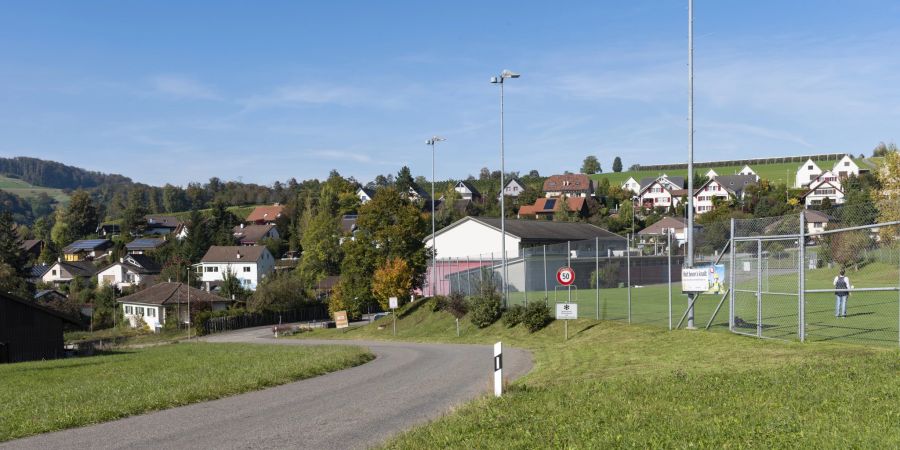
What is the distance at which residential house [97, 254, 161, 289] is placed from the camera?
11250 cm

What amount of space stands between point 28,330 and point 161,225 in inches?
5224

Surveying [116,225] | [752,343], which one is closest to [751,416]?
[752,343]

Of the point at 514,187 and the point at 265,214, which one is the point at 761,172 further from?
the point at 265,214

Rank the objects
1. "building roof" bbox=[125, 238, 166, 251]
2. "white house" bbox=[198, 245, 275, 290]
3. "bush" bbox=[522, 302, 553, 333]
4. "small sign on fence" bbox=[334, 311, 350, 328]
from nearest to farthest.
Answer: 1. "bush" bbox=[522, 302, 553, 333]
2. "small sign on fence" bbox=[334, 311, 350, 328]
3. "white house" bbox=[198, 245, 275, 290]
4. "building roof" bbox=[125, 238, 166, 251]

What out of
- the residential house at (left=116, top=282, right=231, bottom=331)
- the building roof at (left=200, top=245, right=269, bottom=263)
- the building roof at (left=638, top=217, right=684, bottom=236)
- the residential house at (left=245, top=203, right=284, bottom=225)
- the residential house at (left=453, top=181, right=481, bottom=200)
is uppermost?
the residential house at (left=453, top=181, right=481, bottom=200)

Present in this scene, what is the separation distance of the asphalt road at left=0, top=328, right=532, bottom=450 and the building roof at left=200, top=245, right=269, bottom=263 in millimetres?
95410

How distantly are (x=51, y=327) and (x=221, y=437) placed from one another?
39884 millimetres

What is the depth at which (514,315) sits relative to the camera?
110ft

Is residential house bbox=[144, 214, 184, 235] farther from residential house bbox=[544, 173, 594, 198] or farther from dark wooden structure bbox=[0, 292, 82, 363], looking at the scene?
dark wooden structure bbox=[0, 292, 82, 363]

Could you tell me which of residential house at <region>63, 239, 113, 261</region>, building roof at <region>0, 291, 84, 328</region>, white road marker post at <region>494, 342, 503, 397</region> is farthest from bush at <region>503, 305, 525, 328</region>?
residential house at <region>63, 239, 113, 261</region>

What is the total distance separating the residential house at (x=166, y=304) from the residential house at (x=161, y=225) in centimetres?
8395

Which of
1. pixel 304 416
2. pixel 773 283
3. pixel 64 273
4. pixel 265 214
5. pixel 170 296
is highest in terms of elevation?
pixel 265 214

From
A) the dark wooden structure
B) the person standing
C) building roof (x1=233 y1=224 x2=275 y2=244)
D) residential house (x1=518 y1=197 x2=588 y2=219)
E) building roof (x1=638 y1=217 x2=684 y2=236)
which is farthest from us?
building roof (x1=233 y1=224 x2=275 y2=244)

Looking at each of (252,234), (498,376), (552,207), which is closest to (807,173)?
(552,207)
